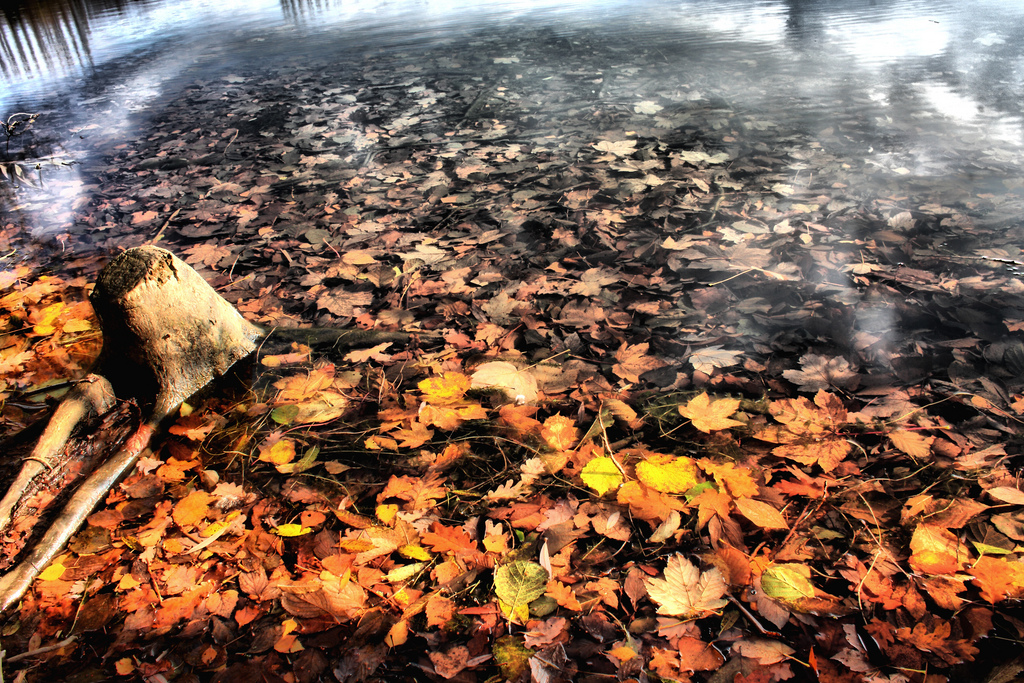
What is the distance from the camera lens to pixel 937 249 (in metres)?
3.10

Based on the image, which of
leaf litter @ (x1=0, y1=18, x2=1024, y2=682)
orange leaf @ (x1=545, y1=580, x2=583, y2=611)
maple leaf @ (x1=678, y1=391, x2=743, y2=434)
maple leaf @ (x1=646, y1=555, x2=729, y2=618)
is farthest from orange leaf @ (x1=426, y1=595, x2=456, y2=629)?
maple leaf @ (x1=678, y1=391, x2=743, y2=434)

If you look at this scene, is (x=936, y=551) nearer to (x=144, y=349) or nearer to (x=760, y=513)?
(x=760, y=513)

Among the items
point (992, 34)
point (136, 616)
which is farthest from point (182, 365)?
point (992, 34)

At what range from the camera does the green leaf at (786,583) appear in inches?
58.7

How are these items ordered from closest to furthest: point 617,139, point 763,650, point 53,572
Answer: point 763,650, point 53,572, point 617,139

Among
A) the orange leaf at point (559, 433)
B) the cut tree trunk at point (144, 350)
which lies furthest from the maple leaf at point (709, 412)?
the cut tree trunk at point (144, 350)

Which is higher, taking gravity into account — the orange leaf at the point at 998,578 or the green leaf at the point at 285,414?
the green leaf at the point at 285,414

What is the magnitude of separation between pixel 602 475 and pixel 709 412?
1.80 ft

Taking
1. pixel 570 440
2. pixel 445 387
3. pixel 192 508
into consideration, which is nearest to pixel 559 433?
pixel 570 440

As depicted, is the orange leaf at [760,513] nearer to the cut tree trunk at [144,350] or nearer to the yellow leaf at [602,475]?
the yellow leaf at [602,475]

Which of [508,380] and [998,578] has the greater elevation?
[508,380]

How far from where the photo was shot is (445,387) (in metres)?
2.33

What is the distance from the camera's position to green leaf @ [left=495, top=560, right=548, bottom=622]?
152cm

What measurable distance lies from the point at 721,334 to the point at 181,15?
A: 16159 mm
